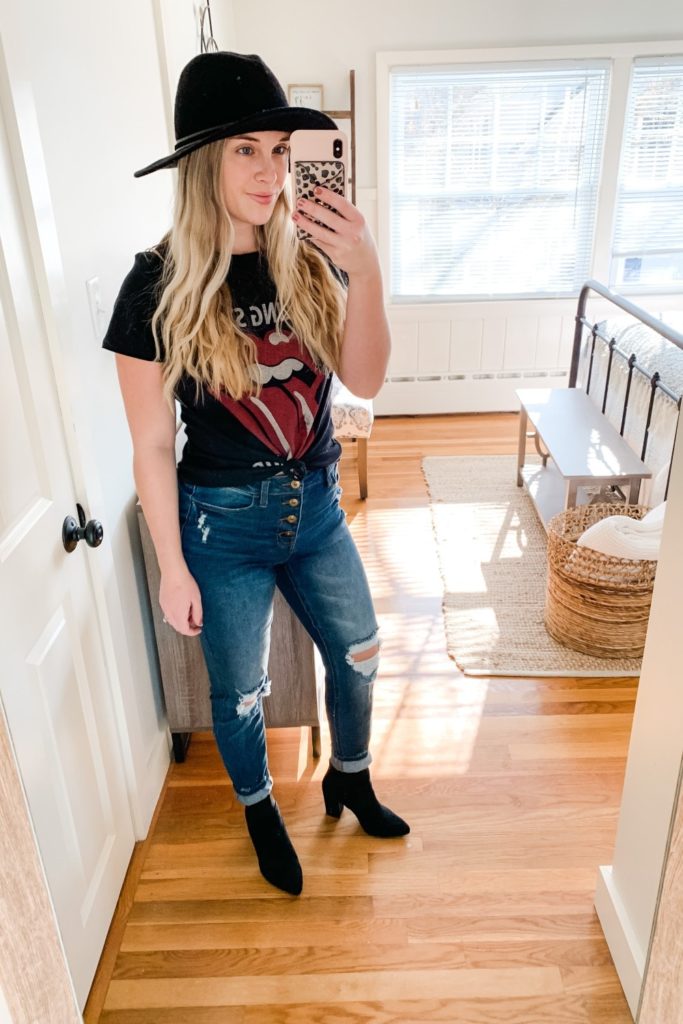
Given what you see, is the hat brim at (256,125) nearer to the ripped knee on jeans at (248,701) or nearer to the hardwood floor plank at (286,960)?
the ripped knee on jeans at (248,701)

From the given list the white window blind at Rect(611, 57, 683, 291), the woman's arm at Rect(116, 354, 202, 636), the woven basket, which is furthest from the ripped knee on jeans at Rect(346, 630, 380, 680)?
the white window blind at Rect(611, 57, 683, 291)

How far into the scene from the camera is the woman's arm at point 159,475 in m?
1.28

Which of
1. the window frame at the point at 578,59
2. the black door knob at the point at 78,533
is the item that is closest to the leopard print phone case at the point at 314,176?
the black door knob at the point at 78,533

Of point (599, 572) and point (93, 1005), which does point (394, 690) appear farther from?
point (93, 1005)

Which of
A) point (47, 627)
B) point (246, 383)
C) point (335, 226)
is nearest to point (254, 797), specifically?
point (47, 627)

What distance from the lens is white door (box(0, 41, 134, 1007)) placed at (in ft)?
3.68

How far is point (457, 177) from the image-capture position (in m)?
4.05

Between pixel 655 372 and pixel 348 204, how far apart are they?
5.92ft

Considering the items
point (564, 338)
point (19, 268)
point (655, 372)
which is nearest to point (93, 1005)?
point (19, 268)

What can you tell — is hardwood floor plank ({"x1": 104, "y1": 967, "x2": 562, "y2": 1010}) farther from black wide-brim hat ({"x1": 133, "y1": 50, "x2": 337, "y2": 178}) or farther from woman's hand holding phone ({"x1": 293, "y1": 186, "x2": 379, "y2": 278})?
black wide-brim hat ({"x1": 133, "y1": 50, "x2": 337, "y2": 178})

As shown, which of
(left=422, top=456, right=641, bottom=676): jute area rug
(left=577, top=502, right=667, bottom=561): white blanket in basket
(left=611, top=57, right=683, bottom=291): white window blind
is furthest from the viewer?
(left=611, top=57, right=683, bottom=291): white window blind

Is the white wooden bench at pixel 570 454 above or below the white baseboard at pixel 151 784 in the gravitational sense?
above

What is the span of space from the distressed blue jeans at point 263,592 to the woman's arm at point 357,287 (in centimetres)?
19

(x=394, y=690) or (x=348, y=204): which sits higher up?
(x=348, y=204)
